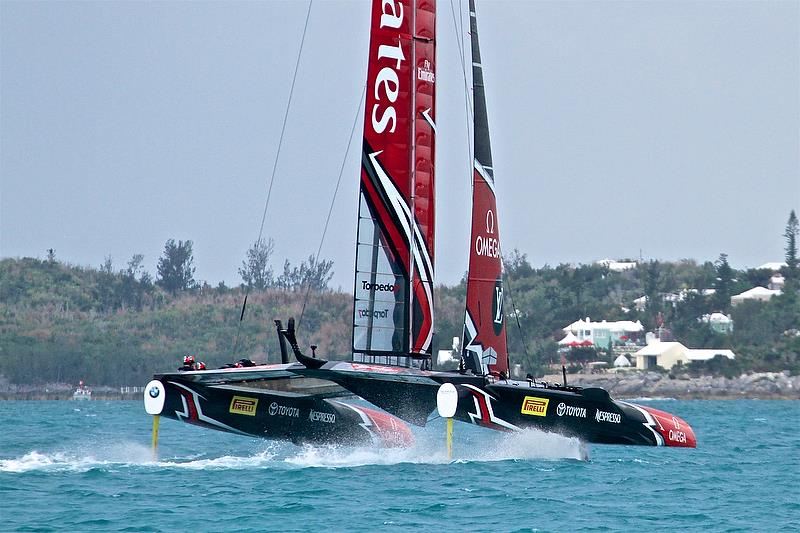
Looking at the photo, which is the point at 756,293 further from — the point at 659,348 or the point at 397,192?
the point at 397,192

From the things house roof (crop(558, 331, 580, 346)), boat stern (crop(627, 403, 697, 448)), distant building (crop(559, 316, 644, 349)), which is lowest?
boat stern (crop(627, 403, 697, 448))

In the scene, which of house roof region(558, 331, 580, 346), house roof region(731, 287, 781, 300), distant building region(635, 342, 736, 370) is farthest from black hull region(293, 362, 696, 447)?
house roof region(731, 287, 781, 300)

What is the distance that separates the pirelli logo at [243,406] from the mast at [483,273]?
467cm

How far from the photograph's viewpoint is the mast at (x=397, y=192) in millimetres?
19297

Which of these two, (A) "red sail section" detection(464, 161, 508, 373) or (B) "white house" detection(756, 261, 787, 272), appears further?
(B) "white house" detection(756, 261, 787, 272)

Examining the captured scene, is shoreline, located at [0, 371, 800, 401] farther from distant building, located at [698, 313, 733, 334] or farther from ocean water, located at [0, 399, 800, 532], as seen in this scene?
ocean water, located at [0, 399, 800, 532]

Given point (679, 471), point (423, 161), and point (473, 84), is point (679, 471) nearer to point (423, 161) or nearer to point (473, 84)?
point (423, 161)

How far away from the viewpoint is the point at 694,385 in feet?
244

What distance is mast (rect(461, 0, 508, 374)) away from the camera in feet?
74.0

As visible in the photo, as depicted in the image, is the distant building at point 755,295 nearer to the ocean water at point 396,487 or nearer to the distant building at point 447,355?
the distant building at point 447,355

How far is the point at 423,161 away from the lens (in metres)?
20.0

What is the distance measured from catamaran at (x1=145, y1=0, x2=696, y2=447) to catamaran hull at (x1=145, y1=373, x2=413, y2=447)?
14mm

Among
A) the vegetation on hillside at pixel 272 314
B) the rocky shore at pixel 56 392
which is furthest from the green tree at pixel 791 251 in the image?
the rocky shore at pixel 56 392

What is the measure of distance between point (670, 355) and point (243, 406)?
6414cm
